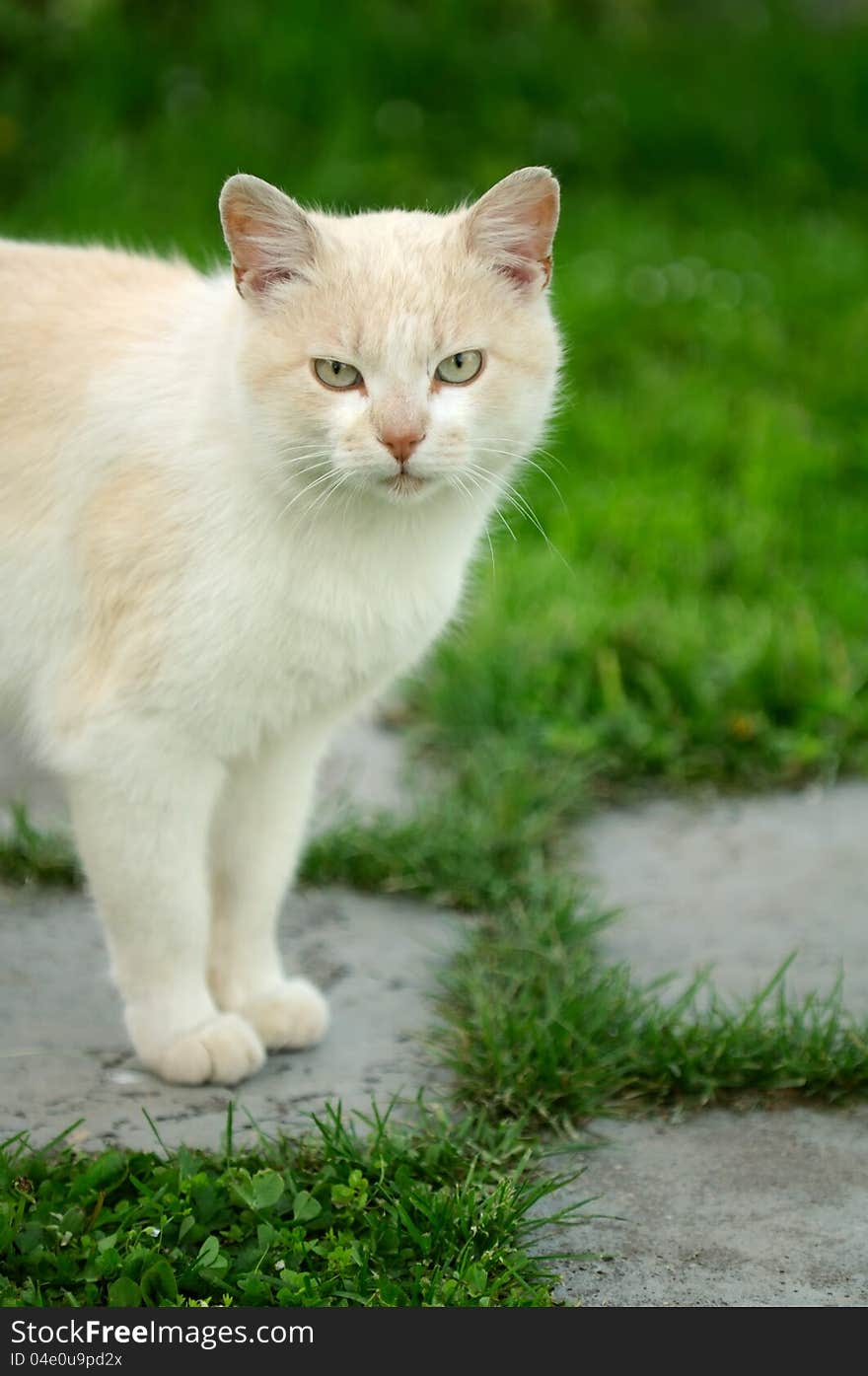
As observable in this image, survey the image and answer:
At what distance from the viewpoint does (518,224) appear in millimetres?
2342

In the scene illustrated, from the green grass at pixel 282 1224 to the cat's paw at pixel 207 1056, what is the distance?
0.75 feet

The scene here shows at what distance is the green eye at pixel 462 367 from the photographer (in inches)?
88.7

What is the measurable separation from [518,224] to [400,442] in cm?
41

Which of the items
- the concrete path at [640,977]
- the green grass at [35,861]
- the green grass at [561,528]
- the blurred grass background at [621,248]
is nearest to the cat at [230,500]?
the concrete path at [640,977]

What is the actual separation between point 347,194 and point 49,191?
3.44ft

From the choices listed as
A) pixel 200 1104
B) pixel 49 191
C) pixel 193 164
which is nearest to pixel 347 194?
pixel 193 164

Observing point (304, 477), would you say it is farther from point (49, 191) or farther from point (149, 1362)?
point (49, 191)

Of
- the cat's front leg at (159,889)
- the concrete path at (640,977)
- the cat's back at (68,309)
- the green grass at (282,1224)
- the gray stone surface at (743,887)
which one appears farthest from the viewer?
the gray stone surface at (743,887)

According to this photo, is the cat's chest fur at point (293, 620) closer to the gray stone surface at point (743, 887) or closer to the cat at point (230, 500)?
the cat at point (230, 500)

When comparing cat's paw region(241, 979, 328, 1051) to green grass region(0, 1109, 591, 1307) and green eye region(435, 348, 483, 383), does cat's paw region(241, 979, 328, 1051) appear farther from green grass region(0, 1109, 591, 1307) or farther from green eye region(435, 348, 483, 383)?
green eye region(435, 348, 483, 383)

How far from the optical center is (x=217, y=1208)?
213cm

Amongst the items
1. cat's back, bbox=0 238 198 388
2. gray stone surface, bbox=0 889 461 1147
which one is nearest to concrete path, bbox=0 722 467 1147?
gray stone surface, bbox=0 889 461 1147

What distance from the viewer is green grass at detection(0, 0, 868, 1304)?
2.16 metres

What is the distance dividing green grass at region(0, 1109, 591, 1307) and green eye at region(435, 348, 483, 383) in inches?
40.7
